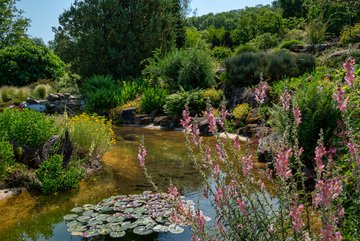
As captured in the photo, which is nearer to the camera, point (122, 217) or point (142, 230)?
point (142, 230)

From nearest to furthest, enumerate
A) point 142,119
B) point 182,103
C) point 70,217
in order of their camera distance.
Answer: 1. point 70,217
2. point 182,103
3. point 142,119

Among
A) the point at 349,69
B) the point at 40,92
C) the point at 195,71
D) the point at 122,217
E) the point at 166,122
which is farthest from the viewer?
the point at 40,92

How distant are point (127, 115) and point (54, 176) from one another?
851 cm

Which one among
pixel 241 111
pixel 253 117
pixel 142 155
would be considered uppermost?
pixel 142 155

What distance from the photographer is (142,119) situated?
1434 cm

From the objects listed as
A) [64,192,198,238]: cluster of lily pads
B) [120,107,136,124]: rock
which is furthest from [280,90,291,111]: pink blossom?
[120,107,136,124]: rock

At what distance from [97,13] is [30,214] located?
17.2m

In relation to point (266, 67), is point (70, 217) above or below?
below

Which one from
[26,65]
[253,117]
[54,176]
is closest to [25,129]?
[54,176]

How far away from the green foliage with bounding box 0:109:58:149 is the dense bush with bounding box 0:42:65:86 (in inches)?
643

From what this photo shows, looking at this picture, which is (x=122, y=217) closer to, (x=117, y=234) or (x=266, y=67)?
(x=117, y=234)

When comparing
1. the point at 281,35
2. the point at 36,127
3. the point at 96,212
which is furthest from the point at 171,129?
the point at 281,35

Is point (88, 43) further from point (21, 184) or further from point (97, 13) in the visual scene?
point (21, 184)

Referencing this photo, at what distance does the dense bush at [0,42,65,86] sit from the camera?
73.2ft
